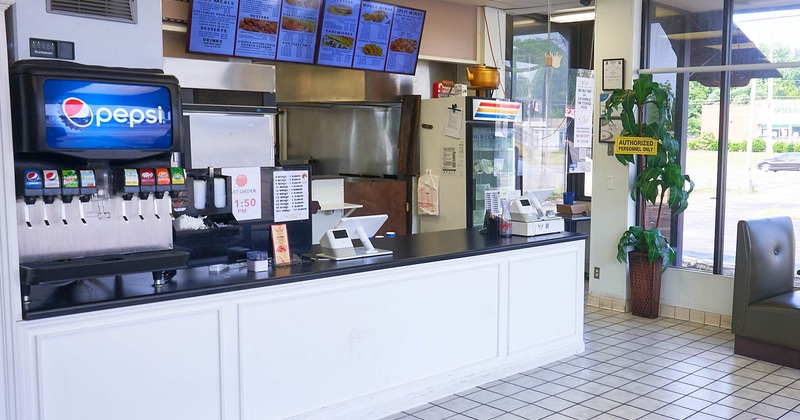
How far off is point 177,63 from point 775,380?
14.0 ft

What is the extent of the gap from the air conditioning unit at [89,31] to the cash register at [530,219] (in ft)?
8.88

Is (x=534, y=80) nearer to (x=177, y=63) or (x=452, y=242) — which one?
(x=452, y=242)

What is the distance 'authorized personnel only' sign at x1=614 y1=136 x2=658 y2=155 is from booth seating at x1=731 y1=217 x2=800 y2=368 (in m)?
1.08

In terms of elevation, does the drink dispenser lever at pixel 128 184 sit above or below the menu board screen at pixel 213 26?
below

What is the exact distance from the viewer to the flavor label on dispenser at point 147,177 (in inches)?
123

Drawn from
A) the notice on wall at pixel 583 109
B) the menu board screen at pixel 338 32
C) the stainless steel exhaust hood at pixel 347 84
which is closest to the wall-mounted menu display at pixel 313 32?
the menu board screen at pixel 338 32

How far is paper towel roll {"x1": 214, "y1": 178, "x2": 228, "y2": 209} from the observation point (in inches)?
148

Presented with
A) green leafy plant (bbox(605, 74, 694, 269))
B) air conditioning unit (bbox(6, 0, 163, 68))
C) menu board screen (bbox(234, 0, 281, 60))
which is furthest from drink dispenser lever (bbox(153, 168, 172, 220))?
green leafy plant (bbox(605, 74, 694, 269))

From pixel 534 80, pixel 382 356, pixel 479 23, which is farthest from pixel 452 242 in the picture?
pixel 534 80

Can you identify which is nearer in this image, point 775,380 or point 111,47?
point 111,47

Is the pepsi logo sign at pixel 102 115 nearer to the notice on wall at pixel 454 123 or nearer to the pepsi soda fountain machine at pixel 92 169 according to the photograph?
the pepsi soda fountain machine at pixel 92 169

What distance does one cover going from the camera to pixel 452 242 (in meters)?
4.80

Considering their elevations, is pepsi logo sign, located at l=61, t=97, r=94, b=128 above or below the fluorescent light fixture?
below

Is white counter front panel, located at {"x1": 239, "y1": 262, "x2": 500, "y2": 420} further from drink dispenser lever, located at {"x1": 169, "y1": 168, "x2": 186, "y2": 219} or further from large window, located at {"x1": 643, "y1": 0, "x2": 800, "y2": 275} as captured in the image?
large window, located at {"x1": 643, "y1": 0, "x2": 800, "y2": 275}
